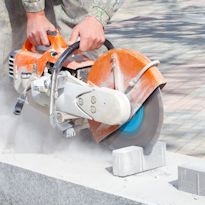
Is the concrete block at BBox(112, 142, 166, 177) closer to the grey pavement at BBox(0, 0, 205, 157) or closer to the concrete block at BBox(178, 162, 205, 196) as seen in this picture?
the concrete block at BBox(178, 162, 205, 196)

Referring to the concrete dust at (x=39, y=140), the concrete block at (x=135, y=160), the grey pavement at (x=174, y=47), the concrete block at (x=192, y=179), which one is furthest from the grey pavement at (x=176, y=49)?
the concrete block at (x=192, y=179)

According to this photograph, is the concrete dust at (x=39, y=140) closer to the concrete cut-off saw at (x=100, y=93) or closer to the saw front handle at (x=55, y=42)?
the concrete cut-off saw at (x=100, y=93)

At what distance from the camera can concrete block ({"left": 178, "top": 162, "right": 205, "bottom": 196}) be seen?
139 inches

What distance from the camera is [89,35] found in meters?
4.18

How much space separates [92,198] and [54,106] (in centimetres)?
68

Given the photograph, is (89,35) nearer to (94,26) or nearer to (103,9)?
(94,26)

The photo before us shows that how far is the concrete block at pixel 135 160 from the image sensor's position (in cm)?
384

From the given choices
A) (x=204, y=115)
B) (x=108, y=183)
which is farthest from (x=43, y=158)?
(x=204, y=115)

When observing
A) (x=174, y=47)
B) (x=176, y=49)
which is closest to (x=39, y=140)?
(x=176, y=49)

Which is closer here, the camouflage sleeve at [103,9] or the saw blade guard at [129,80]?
the saw blade guard at [129,80]

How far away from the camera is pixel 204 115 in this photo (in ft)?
20.0

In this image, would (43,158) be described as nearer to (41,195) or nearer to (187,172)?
(41,195)

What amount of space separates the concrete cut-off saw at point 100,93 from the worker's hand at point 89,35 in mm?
59

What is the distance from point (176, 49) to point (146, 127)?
5079 millimetres
